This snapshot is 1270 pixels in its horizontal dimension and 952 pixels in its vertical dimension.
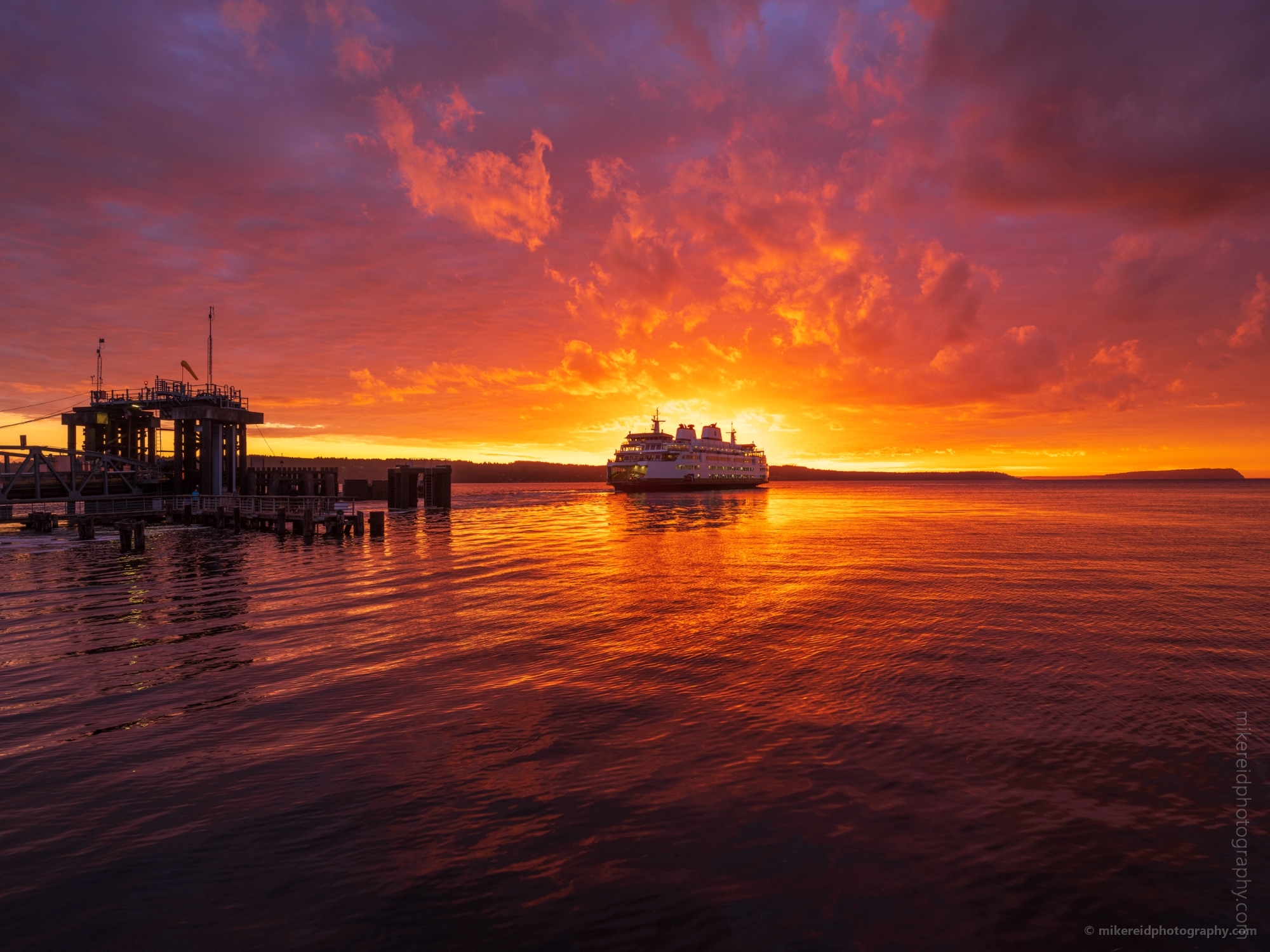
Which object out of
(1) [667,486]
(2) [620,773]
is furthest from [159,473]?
(1) [667,486]

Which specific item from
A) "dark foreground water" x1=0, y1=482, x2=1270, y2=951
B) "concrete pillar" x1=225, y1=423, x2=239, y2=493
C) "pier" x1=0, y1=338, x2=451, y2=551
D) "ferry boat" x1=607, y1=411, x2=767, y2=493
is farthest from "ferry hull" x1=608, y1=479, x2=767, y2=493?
"dark foreground water" x1=0, y1=482, x2=1270, y2=951

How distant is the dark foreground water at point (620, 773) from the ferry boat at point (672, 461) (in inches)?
3840

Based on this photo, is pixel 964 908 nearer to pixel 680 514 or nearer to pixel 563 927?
pixel 563 927

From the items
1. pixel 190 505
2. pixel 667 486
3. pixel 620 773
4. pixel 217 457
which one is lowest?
pixel 620 773

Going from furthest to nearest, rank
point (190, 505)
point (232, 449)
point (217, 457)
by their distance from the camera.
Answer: point (232, 449) → point (217, 457) → point (190, 505)

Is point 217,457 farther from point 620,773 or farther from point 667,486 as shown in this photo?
point 667,486

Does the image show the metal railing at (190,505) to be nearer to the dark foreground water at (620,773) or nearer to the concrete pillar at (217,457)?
the concrete pillar at (217,457)

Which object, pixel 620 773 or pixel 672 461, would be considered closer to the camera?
pixel 620 773

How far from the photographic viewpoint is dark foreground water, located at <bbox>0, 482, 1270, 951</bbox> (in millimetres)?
5324

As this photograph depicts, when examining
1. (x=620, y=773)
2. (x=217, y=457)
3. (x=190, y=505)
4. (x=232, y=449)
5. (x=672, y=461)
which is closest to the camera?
(x=620, y=773)

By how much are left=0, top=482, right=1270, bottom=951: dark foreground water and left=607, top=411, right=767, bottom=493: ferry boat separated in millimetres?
97531

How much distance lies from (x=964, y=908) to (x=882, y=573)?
871 inches

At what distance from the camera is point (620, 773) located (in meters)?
7.75

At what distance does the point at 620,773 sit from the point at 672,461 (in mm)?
110877
